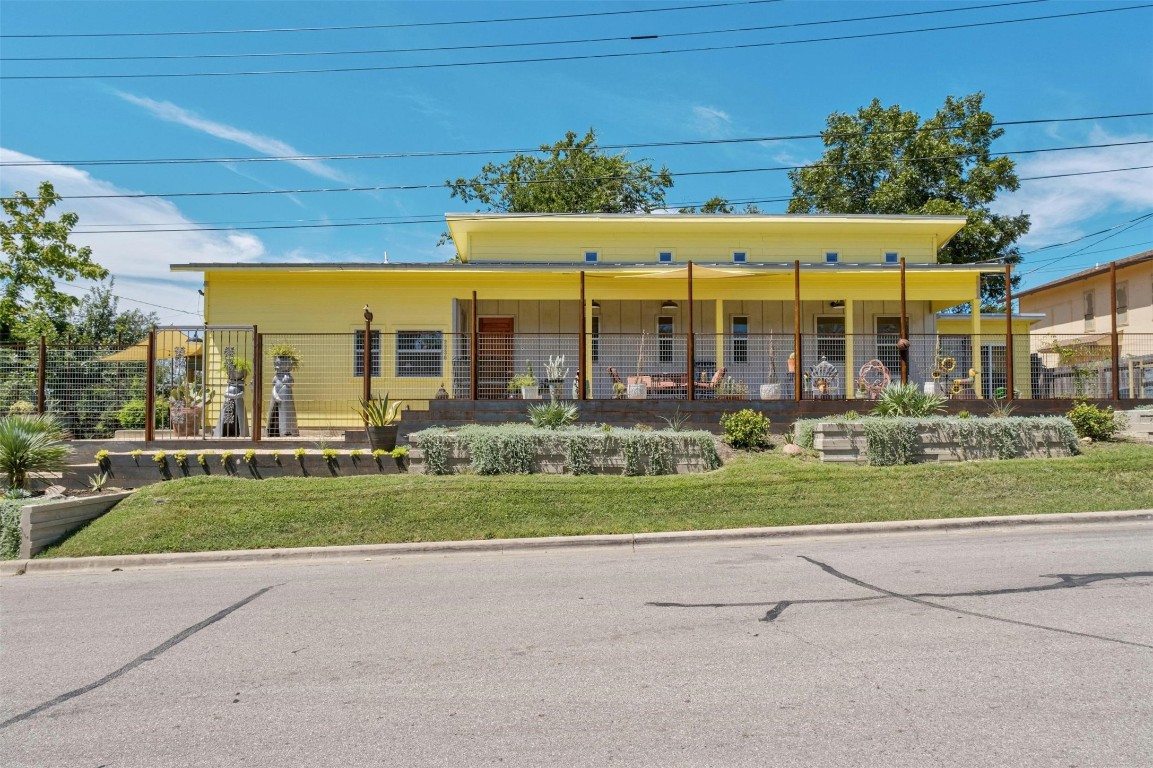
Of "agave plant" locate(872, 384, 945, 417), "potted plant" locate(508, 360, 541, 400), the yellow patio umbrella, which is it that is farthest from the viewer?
"potted plant" locate(508, 360, 541, 400)

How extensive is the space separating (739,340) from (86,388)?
13.5m

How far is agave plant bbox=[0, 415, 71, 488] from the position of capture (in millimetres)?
10438

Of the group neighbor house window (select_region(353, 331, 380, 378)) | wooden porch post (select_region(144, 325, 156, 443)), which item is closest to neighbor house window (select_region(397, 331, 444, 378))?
neighbor house window (select_region(353, 331, 380, 378))

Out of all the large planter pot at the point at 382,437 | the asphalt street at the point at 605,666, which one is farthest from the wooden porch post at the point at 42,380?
the asphalt street at the point at 605,666

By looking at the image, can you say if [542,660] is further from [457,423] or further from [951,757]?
[457,423]

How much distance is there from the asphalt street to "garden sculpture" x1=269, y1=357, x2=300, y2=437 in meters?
6.44

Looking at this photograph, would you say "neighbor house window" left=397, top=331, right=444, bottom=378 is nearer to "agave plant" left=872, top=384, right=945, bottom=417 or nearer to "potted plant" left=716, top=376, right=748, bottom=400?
"potted plant" left=716, top=376, right=748, bottom=400

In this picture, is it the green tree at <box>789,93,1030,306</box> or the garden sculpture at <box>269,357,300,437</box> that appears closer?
the garden sculpture at <box>269,357,300,437</box>

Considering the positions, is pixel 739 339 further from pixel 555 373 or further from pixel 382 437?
pixel 382 437

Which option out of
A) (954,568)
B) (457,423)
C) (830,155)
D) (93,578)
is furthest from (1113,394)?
(830,155)

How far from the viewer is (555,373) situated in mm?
15016

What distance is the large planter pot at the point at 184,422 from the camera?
1397 centimetres

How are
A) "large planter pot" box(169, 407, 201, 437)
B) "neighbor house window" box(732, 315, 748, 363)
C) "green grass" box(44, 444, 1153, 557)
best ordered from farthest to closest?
"neighbor house window" box(732, 315, 748, 363)
"large planter pot" box(169, 407, 201, 437)
"green grass" box(44, 444, 1153, 557)

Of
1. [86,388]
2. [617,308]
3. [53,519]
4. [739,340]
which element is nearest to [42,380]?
[86,388]
